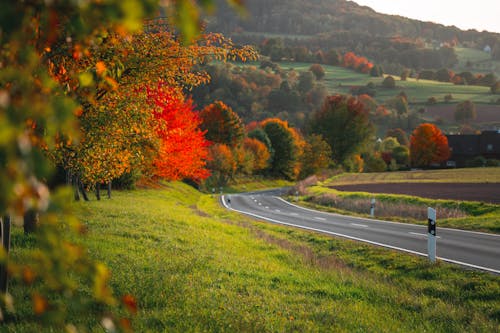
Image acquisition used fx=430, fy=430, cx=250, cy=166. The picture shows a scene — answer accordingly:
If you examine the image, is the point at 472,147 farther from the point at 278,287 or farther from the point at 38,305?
the point at 38,305

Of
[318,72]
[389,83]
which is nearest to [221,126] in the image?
[389,83]

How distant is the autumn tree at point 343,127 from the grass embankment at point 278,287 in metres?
74.5

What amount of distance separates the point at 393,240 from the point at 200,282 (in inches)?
362

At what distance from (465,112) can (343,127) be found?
51888 mm

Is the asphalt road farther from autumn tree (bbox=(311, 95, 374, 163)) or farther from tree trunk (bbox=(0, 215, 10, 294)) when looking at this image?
autumn tree (bbox=(311, 95, 374, 163))

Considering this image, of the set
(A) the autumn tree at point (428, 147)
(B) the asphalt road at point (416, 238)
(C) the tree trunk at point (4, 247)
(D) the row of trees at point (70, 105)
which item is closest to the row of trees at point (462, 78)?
(A) the autumn tree at point (428, 147)

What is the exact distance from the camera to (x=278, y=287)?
26.9 ft

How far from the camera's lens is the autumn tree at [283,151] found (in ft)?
267

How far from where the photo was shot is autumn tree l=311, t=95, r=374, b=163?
282 feet

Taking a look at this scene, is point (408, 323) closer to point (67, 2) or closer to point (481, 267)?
point (481, 267)

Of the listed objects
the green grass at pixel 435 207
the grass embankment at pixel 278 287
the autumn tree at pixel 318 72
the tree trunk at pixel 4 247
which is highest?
the autumn tree at pixel 318 72

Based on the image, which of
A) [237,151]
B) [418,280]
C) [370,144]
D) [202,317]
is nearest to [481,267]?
[418,280]

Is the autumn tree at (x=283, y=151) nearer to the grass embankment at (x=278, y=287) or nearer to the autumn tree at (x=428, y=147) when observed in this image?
the autumn tree at (x=428, y=147)

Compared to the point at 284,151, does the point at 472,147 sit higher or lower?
lower
